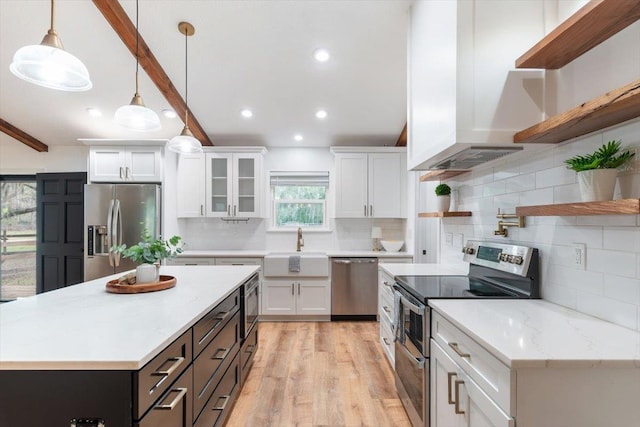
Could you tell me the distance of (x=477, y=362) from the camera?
1169mm

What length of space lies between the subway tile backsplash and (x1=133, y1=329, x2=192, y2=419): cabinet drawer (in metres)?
1.84

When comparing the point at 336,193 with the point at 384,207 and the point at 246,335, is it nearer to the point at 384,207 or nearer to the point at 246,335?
the point at 384,207

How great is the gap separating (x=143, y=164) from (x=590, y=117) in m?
4.48

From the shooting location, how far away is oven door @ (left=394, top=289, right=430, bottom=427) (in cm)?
165

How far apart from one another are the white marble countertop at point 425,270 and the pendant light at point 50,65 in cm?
228

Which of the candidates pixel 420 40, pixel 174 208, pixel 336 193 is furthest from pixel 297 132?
pixel 420 40

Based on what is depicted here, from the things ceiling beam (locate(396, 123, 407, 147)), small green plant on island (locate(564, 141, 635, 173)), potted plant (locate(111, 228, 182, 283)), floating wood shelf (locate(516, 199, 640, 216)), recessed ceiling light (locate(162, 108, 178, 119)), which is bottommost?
potted plant (locate(111, 228, 182, 283))

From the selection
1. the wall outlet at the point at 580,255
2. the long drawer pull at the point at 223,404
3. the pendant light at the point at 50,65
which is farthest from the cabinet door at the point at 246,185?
the wall outlet at the point at 580,255

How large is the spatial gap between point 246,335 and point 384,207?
2.62 metres

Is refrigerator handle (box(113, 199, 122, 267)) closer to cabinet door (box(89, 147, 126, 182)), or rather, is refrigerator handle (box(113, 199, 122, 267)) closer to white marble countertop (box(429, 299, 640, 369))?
cabinet door (box(89, 147, 126, 182))

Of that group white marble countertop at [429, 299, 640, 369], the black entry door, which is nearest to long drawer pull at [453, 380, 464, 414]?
white marble countertop at [429, 299, 640, 369]

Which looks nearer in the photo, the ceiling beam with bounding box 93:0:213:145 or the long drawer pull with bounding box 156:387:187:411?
the long drawer pull with bounding box 156:387:187:411

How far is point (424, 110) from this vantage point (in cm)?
199

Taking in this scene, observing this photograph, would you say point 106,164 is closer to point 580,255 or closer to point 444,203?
point 444,203
